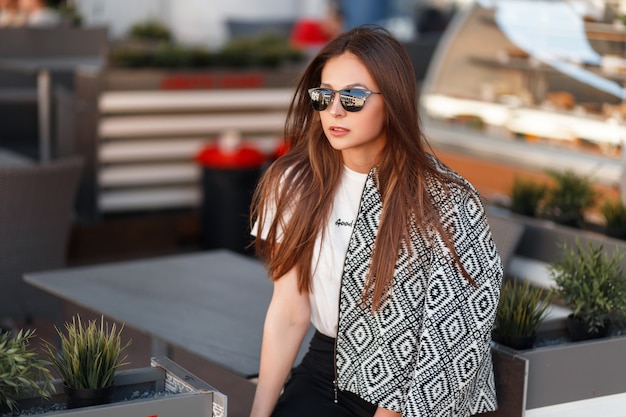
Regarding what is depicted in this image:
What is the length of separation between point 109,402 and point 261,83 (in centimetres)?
558

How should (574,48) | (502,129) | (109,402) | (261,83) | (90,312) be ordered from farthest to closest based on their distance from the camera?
(261,83)
(502,129)
(574,48)
(90,312)
(109,402)

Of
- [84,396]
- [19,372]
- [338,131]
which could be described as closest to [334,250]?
[338,131]

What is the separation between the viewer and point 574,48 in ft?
18.9

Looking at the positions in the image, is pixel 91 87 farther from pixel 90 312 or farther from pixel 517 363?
pixel 517 363

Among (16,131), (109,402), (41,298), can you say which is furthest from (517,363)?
(16,131)

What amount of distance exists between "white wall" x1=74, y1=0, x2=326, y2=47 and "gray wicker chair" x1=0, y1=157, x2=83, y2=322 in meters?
9.42

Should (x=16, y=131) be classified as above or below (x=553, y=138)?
below

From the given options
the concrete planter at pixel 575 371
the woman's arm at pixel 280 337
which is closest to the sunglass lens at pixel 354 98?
the woman's arm at pixel 280 337

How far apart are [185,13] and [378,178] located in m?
12.1

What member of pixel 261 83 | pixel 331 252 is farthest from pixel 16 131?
pixel 331 252

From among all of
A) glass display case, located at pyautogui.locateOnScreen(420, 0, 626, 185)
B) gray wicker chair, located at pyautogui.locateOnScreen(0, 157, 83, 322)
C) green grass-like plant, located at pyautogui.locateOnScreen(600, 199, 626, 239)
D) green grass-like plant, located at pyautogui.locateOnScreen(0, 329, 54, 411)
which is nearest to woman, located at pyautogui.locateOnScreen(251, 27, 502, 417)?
green grass-like plant, located at pyautogui.locateOnScreen(0, 329, 54, 411)

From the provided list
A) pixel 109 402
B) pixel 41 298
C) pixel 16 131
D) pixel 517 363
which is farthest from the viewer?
pixel 16 131

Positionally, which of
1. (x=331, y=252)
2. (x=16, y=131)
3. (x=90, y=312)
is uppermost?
(x=331, y=252)

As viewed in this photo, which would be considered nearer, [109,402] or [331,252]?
[109,402]
